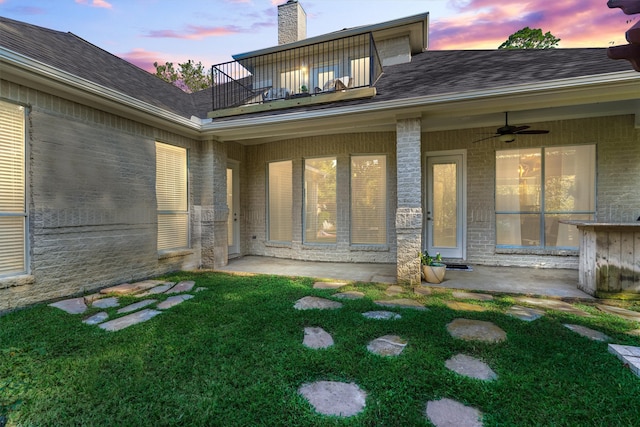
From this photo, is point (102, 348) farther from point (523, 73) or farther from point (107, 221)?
point (523, 73)

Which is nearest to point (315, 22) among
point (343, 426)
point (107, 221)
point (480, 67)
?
point (480, 67)

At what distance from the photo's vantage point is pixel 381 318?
10.5 ft

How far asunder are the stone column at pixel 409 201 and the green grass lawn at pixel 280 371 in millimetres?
1417

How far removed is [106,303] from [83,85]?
2.92 metres

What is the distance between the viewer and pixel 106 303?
3768 mm

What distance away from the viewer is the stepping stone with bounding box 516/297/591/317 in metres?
3.46

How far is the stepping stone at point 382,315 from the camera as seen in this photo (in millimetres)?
3211

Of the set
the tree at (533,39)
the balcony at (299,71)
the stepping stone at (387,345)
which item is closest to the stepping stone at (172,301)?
the stepping stone at (387,345)

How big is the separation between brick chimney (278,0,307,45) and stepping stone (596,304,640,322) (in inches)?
363

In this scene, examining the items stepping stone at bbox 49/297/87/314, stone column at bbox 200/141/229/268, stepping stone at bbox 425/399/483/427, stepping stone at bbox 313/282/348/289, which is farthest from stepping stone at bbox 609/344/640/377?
stone column at bbox 200/141/229/268

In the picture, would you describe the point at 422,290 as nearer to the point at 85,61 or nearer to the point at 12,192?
the point at 12,192

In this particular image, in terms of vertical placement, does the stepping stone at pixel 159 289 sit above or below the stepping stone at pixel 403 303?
above

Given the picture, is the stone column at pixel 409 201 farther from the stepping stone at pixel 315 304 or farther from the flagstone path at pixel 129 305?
the flagstone path at pixel 129 305

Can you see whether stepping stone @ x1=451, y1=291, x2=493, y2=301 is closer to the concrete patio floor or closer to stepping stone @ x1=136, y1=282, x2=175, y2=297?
the concrete patio floor
